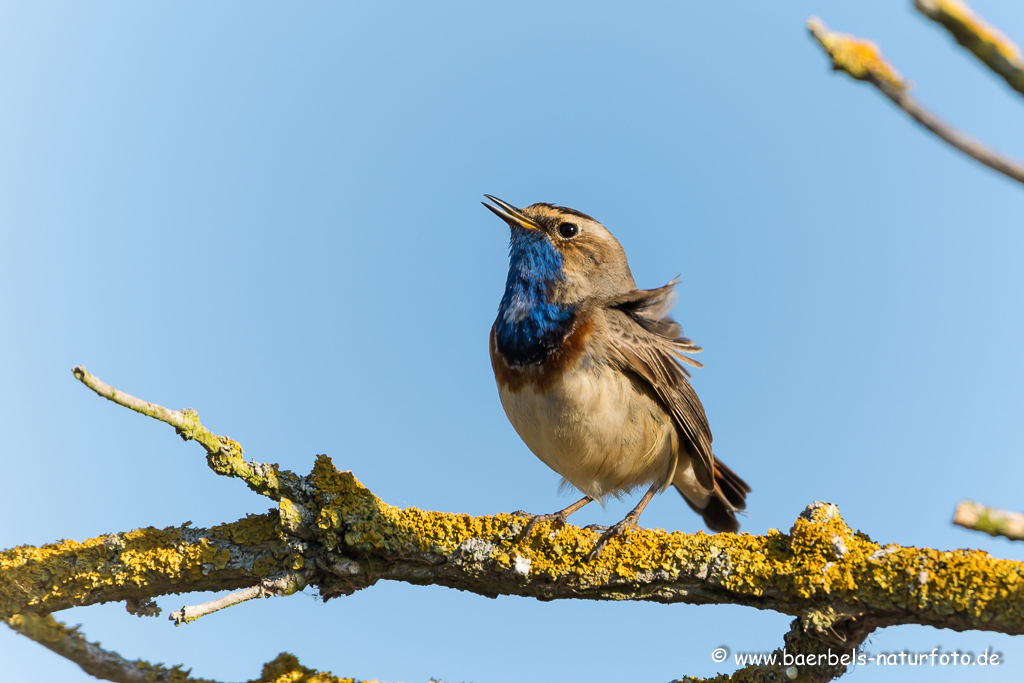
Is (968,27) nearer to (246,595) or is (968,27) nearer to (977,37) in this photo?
(977,37)

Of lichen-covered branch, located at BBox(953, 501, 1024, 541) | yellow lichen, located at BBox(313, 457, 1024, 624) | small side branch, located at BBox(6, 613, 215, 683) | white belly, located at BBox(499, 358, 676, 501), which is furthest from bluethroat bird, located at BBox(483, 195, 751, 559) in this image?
lichen-covered branch, located at BBox(953, 501, 1024, 541)

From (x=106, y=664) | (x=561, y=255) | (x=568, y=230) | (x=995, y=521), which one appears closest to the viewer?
(x=995, y=521)

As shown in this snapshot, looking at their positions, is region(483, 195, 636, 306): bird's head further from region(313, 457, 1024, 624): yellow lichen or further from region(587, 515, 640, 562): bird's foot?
region(313, 457, 1024, 624): yellow lichen

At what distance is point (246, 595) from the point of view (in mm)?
4203

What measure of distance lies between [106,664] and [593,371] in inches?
140

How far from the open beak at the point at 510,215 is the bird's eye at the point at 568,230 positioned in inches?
7.6

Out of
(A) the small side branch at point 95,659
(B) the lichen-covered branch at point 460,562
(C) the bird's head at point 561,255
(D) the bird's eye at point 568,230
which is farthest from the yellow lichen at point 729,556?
(D) the bird's eye at point 568,230

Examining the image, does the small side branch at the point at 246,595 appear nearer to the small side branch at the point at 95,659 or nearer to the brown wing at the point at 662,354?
the small side branch at the point at 95,659

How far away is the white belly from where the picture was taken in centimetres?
599

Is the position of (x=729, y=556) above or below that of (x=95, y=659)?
above

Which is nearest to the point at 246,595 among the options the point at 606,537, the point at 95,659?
the point at 95,659

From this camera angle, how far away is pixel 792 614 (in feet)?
15.2

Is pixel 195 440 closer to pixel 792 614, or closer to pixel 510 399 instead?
pixel 510 399

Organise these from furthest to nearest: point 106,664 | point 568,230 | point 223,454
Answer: point 568,230 < point 223,454 < point 106,664
